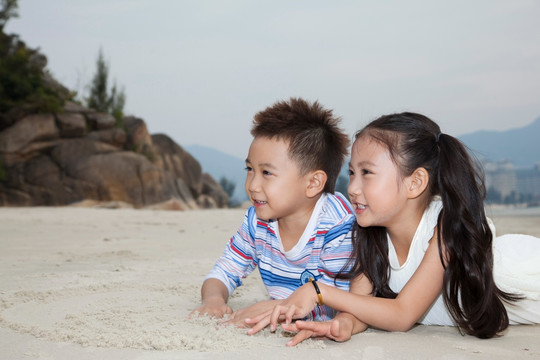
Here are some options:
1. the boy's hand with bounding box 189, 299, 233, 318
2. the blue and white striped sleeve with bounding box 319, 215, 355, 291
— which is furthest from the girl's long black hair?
the boy's hand with bounding box 189, 299, 233, 318

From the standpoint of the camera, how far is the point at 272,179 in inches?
99.2

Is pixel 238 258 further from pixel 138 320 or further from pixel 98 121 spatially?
pixel 98 121

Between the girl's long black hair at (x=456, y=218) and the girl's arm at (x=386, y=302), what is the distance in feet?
0.19

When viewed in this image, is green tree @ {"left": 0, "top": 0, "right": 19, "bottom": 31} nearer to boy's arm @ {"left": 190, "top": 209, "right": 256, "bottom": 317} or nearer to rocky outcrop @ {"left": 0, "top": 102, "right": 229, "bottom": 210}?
rocky outcrop @ {"left": 0, "top": 102, "right": 229, "bottom": 210}

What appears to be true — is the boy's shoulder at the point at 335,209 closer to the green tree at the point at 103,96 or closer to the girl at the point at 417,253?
the girl at the point at 417,253

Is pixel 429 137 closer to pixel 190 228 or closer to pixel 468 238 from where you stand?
pixel 468 238

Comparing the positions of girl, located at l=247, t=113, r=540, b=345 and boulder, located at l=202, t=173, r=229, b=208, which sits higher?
girl, located at l=247, t=113, r=540, b=345

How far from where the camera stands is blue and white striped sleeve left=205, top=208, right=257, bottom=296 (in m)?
2.83

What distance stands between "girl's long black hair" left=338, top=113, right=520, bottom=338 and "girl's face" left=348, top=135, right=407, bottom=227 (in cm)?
5

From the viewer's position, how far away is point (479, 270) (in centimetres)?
222

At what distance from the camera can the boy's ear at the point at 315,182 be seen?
2.61 m

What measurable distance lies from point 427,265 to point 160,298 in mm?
1442

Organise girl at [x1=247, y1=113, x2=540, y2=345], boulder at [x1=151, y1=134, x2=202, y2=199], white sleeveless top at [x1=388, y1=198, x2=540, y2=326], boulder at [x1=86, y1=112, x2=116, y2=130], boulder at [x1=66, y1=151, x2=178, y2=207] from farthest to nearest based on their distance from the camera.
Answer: boulder at [x1=151, y1=134, x2=202, y2=199]
boulder at [x1=86, y1=112, x2=116, y2=130]
boulder at [x1=66, y1=151, x2=178, y2=207]
white sleeveless top at [x1=388, y1=198, x2=540, y2=326]
girl at [x1=247, y1=113, x2=540, y2=345]

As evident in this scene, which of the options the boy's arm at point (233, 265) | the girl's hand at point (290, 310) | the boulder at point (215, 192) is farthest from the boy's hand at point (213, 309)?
the boulder at point (215, 192)
